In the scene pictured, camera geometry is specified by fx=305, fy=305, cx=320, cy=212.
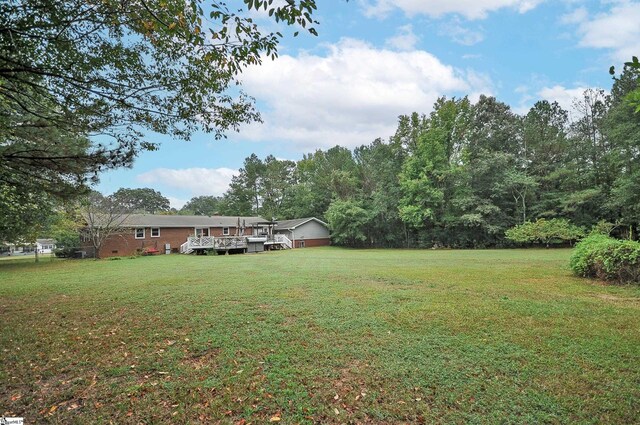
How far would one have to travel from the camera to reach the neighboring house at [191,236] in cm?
2369

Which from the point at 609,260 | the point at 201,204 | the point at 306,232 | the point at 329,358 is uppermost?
the point at 201,204

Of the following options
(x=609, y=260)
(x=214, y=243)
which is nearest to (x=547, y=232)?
(x=609, y=260)

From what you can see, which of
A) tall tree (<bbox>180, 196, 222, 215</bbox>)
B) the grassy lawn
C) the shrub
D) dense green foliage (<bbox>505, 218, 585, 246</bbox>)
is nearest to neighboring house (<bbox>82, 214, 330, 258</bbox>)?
the grassy lawn

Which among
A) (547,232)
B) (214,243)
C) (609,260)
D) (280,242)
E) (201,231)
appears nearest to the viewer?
Answer: (609,260)

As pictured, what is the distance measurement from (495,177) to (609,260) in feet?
68.2

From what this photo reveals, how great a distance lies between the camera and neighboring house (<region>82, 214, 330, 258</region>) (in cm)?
2369

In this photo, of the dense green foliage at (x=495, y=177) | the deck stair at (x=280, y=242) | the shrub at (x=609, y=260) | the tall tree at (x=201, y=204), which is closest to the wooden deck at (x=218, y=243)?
the deck stair at (x=280, y=242)

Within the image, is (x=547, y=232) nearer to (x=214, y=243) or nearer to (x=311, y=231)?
(x=311, y=231)

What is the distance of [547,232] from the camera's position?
22266mm

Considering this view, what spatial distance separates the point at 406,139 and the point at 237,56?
28107mm

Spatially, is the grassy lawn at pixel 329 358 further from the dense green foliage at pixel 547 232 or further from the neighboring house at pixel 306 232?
the neighboring house at pixel 306 232

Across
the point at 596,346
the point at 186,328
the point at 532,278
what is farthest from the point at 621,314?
the point at 186,328

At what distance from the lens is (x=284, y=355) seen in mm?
3660

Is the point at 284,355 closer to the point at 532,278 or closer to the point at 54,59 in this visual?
the point at 54,59
